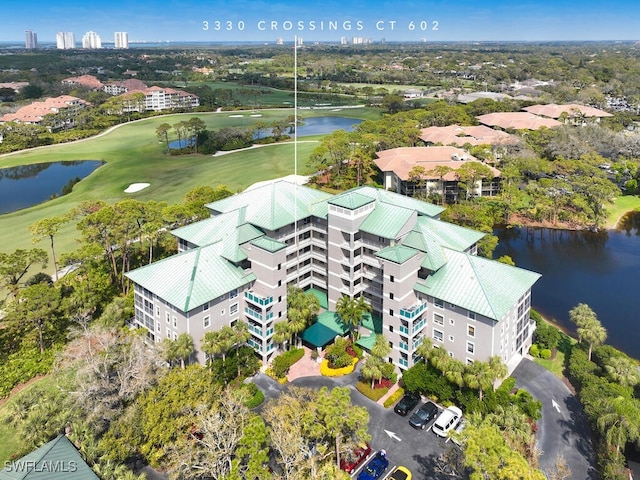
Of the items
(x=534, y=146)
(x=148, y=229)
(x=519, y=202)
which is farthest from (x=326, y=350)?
(x=534, y=146)

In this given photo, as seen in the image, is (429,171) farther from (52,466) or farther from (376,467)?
(52,466)

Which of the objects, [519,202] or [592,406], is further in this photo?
[519,202]

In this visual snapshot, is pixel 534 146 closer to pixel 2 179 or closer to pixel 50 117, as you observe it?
pixel 2 179

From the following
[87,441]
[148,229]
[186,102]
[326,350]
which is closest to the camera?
[87,441]

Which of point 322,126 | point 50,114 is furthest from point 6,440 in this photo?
point 50,114

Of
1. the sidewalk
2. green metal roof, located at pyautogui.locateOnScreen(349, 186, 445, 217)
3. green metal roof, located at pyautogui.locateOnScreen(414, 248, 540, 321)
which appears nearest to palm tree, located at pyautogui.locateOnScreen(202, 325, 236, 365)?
the sidewalk

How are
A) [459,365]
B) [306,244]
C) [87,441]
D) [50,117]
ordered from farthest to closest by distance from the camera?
[50,117]
[306,244]
[459,365]
[87,441]
